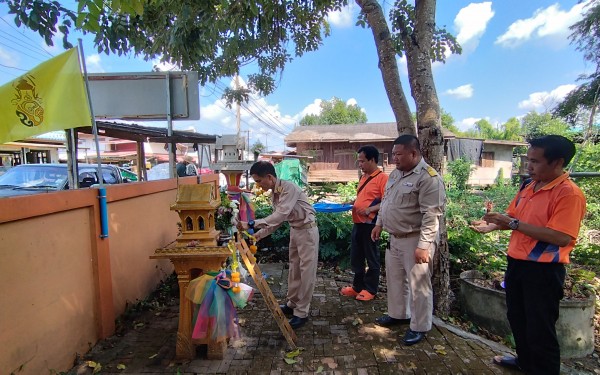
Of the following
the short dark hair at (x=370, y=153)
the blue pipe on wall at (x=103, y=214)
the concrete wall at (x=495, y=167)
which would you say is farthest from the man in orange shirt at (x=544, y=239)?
the concrete wall at (x=495, y=167)

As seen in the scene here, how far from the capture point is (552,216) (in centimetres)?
219

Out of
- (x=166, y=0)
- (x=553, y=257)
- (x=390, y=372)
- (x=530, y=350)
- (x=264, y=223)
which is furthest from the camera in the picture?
(x=166, y=0)

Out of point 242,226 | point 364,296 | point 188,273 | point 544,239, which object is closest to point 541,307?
point 544,239

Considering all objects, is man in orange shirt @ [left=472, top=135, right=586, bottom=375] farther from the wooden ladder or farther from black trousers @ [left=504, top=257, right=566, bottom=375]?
the wooden ladder

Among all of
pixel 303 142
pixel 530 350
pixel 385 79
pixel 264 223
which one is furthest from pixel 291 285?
pixel 303 142

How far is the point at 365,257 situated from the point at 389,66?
2292 mm

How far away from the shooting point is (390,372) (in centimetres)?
256

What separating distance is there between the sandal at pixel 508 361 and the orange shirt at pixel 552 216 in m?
0.84

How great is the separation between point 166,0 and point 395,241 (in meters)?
3.73

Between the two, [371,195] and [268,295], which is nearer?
[268,295]

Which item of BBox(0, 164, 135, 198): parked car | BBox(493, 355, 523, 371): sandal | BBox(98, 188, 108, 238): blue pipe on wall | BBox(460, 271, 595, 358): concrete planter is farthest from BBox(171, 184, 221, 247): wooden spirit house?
BBox(0, 164, 135, 198): parked car

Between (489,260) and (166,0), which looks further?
(489,260)

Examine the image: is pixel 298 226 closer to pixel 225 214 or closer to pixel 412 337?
pixel 225 214

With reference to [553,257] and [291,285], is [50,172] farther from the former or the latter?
[553,257]
